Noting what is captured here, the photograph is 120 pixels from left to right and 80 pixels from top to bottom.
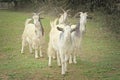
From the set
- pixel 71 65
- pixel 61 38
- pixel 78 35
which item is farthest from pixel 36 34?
pixel 61 38

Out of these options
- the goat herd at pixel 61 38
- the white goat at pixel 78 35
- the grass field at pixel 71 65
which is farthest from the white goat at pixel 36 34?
the white goat at pixel 78 35

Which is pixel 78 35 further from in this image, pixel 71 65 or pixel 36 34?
pixel 36 34

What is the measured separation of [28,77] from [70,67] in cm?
183

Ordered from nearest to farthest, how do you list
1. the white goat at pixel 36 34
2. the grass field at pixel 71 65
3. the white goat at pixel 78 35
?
the grass field at pixel 71 65, the white goat at pixel 78 35, the white goat at pixel 36 34

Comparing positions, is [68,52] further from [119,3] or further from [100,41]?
[119,3]

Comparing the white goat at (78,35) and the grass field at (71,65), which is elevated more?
the white goat at (78,35)

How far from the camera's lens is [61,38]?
10.3 metres

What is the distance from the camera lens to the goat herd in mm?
10164

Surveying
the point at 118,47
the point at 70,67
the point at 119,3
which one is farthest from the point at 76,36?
the point at 119,3

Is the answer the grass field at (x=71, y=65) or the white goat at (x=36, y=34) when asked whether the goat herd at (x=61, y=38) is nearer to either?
the white goat at (x=36, y=34)

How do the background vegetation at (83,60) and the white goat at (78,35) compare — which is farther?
the white goat at (78,35)

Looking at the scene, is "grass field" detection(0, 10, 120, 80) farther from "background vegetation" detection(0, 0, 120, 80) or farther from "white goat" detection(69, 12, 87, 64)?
"white goat" detection(69, 12, 87, 64)

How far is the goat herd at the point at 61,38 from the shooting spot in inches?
400

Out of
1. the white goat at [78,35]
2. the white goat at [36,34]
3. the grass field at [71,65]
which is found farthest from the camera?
the white goat at [36,34]
